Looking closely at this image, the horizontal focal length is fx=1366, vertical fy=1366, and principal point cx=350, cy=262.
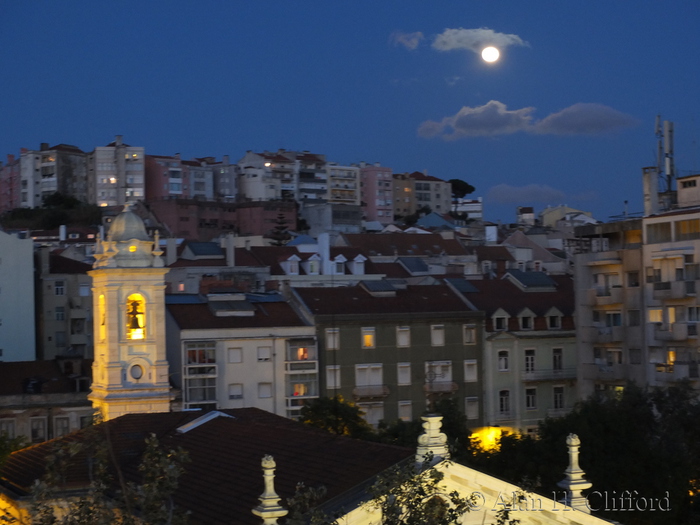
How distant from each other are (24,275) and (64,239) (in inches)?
1637

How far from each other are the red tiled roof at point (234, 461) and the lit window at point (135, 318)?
13.6 metres

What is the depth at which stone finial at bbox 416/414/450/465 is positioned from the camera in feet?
50.0

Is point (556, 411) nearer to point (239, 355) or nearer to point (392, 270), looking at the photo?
point (239, 355)

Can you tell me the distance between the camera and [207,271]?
278 ft

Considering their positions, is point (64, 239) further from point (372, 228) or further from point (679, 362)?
point (679, 362)

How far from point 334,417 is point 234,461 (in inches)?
932

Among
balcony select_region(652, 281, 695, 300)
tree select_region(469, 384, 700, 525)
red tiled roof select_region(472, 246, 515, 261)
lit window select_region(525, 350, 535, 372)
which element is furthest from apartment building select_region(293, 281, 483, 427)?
red tiled roof select_region(472, 246, 515, 261)

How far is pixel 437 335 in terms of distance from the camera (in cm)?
6166

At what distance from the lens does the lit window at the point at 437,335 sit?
6150cm

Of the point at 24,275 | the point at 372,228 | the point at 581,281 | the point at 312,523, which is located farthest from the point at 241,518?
the point at 372,228

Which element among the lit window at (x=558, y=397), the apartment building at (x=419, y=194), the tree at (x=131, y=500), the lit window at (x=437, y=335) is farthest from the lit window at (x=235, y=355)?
the apartment building at (x=419, y=194)

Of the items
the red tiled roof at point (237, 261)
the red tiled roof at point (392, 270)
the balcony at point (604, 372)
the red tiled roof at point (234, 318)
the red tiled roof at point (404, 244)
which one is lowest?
the balcony at point (604, 372)

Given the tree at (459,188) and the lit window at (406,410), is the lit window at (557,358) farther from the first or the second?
the tree at (459,188)

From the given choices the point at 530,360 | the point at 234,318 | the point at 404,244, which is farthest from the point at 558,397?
the point at 404,244
